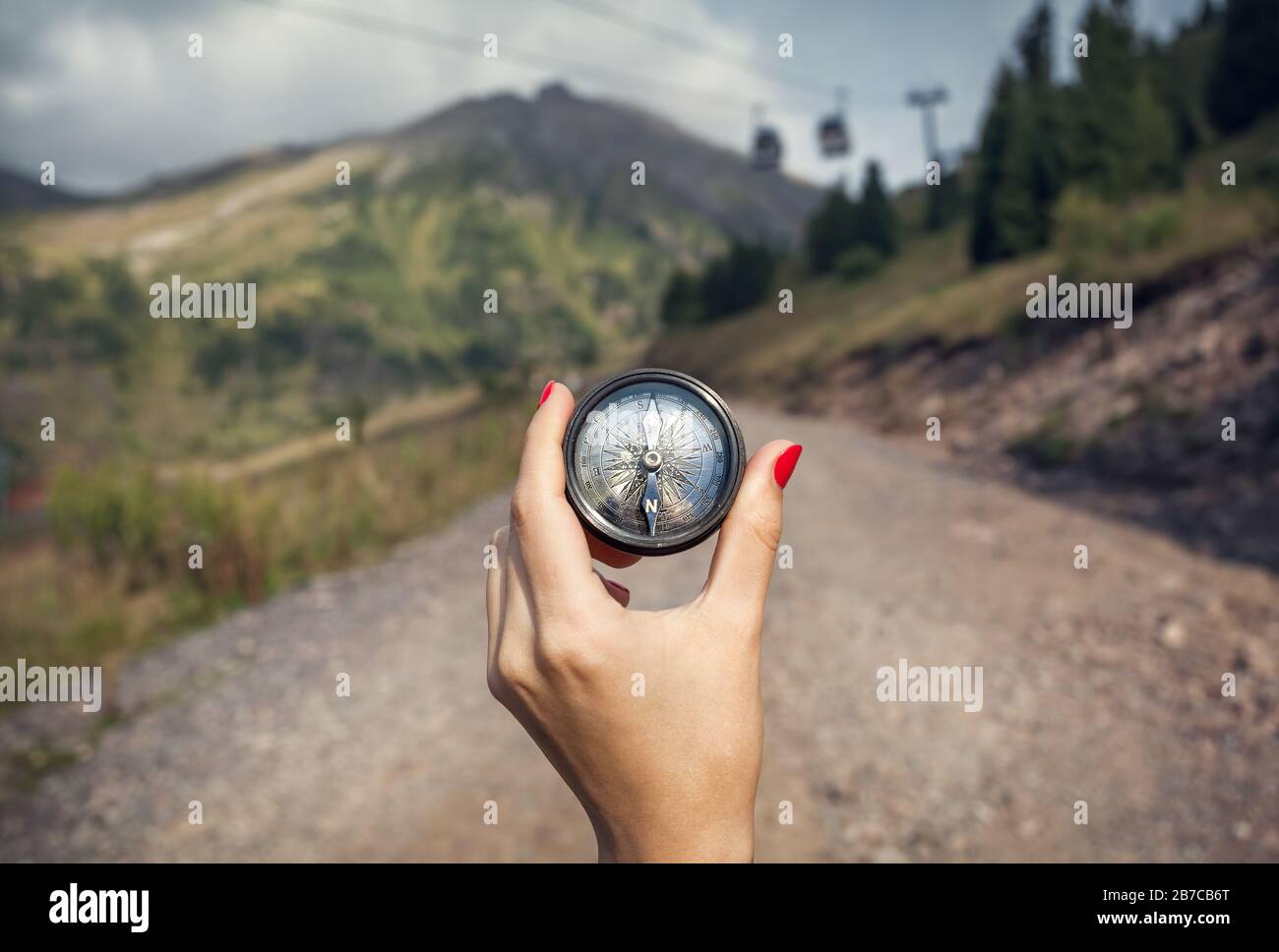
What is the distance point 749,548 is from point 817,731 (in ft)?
16.5

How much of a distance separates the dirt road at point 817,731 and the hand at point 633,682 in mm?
3870

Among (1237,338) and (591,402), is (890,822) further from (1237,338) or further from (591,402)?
(1237,338)

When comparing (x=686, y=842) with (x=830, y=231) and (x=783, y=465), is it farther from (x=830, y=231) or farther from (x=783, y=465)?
(x=830, y=231)

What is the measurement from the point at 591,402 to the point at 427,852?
12.9ft

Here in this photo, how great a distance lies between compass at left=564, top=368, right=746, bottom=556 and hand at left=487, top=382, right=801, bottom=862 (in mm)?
470

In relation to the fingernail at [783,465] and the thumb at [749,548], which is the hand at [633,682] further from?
the fingernail at [783,465]

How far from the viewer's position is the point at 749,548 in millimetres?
1507

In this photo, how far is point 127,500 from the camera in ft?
31.7

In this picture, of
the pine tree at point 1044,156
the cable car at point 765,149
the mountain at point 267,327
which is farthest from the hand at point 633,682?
the pine tree at point 1044,156

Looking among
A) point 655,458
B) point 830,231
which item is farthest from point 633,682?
point 830,231

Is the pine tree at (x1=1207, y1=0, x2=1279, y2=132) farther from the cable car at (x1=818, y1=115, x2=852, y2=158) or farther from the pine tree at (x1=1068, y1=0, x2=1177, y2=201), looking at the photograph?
the cable car at (x1=818, y1=115, x2=852, y2=158)

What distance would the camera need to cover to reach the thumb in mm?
1472

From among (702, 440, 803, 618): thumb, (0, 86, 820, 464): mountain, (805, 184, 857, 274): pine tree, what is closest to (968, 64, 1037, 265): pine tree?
(805, 184, 857, 274): pine tree
